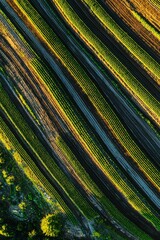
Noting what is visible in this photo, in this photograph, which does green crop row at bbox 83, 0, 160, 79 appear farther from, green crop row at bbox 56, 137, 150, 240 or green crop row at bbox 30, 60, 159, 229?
green crop row at bbox 56, 137, 150, 240

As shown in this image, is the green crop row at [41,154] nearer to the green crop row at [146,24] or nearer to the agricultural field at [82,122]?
the agricultural field at [82,122]

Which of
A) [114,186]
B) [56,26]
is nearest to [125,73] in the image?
[56,26]

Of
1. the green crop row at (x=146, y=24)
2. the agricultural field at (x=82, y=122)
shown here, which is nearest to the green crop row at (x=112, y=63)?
the agricultural field at (x=82, y=122)

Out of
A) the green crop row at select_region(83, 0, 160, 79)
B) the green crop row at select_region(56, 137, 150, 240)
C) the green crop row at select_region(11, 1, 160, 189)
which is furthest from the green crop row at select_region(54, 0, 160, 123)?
the green crop row at select_region(56, 137, 150, 240)

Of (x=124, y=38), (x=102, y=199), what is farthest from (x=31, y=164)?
(x=124, y=38)

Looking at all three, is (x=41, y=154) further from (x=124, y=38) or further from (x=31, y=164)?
(x=124, y=38)
